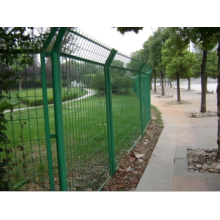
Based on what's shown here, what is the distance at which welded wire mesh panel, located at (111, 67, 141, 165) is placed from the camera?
15.4 feet

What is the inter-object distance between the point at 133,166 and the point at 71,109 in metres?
2.59

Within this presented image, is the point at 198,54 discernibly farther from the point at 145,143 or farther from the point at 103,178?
the point at 103,178

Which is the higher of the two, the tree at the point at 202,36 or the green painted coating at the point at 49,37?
the tree at the point at 202,36

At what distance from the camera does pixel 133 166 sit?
489 centimetres

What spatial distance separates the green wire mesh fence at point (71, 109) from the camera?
2518mm

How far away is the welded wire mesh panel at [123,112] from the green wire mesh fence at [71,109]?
2 centimetres

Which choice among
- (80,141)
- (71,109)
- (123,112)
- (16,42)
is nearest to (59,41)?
(16,42)

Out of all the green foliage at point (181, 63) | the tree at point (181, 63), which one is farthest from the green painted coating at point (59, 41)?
the green foliage at point (181, 63)

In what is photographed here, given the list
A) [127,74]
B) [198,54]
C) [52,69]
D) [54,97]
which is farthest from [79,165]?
[198,54]

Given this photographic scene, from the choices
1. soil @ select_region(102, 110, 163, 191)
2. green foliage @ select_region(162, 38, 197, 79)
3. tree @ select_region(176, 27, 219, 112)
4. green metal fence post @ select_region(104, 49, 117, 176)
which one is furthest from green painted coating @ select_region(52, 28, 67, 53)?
green foliage @ select_region(162, 38, 197, 79)

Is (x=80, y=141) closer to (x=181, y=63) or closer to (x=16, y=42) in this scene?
(x=16, y=42)

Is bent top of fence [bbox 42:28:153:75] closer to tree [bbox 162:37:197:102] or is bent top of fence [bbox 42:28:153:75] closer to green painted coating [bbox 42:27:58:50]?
green painted coating [bbox 42:27:58:50]

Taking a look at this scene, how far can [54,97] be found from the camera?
248 cm

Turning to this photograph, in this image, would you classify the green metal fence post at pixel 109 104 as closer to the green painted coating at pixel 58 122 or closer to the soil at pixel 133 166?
the soil at pixel 133 166
